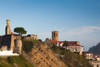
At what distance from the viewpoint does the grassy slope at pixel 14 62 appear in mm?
65150

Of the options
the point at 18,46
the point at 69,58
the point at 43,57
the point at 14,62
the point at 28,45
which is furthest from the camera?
the point at 69,58

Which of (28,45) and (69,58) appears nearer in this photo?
(28,45)

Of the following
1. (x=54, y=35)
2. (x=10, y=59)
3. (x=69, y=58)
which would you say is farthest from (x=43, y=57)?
(x=54, y=35)

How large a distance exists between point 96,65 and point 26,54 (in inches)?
2137

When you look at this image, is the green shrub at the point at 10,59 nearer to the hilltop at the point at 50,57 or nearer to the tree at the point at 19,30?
the hilltop at the point at 50,57

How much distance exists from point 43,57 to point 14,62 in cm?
2463

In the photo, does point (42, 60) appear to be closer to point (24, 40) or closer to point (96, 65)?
point (24, 40)

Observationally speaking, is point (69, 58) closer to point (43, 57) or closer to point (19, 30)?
point (43, 57)

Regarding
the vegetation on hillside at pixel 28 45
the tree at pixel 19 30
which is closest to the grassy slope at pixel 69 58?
the tree at pixel 19 30

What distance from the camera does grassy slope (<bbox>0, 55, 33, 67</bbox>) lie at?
6515 cm

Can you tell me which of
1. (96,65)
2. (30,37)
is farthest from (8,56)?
(96,65)

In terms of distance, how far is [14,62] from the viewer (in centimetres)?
7006

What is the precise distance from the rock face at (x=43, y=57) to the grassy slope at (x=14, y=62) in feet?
30.5

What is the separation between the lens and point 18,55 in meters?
77.7
